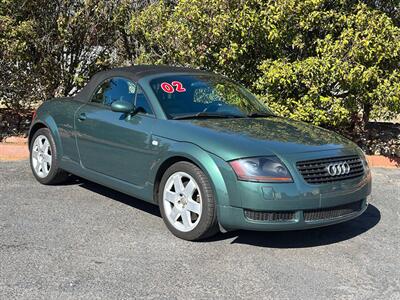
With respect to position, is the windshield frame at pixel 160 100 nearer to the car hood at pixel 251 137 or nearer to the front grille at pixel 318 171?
the car hood at pixel 251 137

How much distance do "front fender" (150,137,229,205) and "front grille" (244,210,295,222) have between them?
207 millimetres

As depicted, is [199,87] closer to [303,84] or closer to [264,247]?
[264,247]

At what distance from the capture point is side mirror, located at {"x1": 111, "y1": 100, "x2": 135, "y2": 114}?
5066mm

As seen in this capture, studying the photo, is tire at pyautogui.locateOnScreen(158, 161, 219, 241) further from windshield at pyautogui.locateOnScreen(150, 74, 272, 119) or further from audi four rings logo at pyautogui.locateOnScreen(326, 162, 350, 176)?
audi four rings logo at pyautogui.locateOnScreen(326, 162, 350, 176)

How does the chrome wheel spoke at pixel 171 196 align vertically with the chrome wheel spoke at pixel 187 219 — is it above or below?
above

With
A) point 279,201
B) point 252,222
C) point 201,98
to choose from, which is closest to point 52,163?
point 201,98

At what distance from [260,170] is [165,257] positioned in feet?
3.32

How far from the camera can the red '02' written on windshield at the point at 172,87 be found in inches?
208

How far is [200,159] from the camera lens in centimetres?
439

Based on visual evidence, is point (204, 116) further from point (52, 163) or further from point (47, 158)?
point (47, 158)

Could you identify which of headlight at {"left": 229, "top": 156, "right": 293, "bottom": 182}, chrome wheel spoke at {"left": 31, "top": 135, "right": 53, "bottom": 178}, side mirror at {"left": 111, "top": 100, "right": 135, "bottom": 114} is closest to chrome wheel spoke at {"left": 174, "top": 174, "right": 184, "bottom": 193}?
headlight at {"left": 229, "top": 156, "right": 293, "bottom": 182}

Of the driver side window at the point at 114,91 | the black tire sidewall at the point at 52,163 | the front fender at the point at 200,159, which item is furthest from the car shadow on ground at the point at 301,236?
the black tire sidewall at the point at 52,163

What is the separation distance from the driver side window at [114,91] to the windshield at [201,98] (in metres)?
0.30

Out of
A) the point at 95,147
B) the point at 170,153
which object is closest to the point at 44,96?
the point at 95,147
